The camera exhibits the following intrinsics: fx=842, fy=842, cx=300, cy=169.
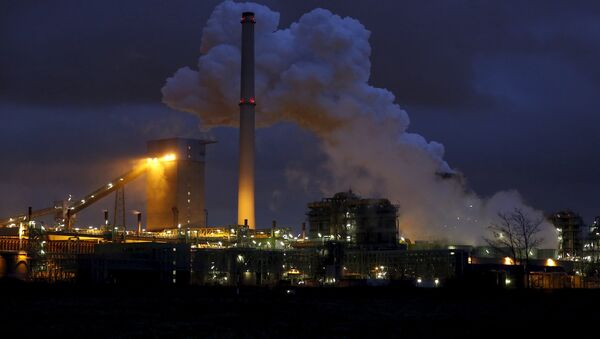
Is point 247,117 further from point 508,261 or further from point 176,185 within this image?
point 508,261

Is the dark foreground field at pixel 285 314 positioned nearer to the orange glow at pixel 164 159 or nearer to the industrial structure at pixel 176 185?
the industrial structure at pixel 176 185

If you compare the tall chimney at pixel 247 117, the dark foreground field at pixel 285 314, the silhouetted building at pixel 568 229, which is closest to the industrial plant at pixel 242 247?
the tall chimney at pixel 247 117

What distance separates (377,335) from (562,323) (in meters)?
11.8

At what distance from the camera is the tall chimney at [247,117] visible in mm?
119912

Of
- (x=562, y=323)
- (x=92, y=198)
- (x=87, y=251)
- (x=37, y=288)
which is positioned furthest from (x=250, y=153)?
(x=562, y=323)

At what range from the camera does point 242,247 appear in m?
117

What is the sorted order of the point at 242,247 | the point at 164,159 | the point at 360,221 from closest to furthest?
the point at 242,247 → the point at 360,221 → the point at 164,159

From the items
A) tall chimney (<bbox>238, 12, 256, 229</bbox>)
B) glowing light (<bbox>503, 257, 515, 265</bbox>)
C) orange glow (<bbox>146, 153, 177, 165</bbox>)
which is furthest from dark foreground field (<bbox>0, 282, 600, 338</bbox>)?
orange glow (<bbox>146, 153, 177, 165</bbox>)

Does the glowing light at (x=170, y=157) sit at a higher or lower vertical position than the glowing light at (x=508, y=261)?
higher

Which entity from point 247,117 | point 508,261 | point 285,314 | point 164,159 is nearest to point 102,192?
point 164,159

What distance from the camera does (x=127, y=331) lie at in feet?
142

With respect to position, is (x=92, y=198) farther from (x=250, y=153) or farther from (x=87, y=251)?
(x=250, y=153)

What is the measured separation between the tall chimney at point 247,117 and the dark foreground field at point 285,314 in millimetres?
48035

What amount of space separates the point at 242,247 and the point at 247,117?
61.6 ft
